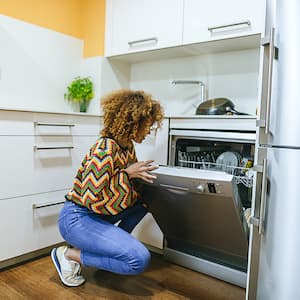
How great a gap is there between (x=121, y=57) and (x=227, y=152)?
1.09 meters

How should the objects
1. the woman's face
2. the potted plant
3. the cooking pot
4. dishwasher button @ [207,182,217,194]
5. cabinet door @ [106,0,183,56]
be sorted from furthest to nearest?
the potted plant → cabinet door @ [106,0,183,56] → the cooking pot → the woman's face → dishwasher button @ [207,182,217,194]

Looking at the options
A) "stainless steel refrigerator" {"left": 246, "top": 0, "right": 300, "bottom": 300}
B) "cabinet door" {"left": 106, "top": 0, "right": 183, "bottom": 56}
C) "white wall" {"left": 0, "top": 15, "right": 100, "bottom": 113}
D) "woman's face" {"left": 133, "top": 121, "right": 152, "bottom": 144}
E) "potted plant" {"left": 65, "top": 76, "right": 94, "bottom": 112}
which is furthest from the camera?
"potted plant" {"left": 65, "top": 76, "right": 94, "bottom": 112}

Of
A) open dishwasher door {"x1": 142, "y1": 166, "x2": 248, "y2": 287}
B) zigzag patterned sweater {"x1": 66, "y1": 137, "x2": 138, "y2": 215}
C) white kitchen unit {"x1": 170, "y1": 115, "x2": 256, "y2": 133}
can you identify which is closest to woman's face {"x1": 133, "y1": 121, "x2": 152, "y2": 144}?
zigzag patterned sweater {"x1": 66, "y1": 137, "x2": 138, "y2": 215}

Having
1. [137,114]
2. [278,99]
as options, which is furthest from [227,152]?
[278,99]

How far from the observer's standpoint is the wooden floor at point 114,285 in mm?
1558

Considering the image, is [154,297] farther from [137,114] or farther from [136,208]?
[137,114]

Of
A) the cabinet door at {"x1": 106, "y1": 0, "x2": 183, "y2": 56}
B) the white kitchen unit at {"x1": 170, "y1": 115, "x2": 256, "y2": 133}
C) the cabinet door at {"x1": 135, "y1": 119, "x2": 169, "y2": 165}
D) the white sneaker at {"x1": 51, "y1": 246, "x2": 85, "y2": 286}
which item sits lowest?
the white sneaker at {"x1": 51, "y1": 246, "x2": 85, "y2": 286}

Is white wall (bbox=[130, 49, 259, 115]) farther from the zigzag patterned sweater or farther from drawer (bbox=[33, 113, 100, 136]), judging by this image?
the zigzag patterned sweater

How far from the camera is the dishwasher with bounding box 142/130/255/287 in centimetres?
136

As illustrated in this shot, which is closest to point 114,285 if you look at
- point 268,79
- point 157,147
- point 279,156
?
point 157,147

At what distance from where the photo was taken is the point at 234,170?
5.59 ft

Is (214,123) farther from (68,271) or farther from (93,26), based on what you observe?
(93,26)

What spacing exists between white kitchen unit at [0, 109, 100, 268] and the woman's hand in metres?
0.61

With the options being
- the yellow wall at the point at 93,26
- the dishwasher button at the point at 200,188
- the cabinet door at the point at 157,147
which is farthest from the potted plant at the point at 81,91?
the dishwasher button at the point at 200,188
